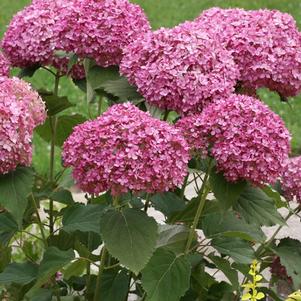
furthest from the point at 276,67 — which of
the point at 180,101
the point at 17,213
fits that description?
the point at 17,213

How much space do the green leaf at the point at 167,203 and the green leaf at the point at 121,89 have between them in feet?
1.26

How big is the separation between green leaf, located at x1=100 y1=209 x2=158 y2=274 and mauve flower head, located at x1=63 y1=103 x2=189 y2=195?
0.43ft

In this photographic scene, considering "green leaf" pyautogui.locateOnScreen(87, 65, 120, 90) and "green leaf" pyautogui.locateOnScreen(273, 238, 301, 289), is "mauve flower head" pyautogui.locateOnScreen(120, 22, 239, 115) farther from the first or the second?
"green leaf" pyautogui.locateOnScreen(273, 238, 301, 289)

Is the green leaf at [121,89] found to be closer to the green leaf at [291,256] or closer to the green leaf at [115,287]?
the green leaf at [115,287]

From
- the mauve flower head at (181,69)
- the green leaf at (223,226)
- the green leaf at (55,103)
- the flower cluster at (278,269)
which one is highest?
the mauve flower head at (181,69)

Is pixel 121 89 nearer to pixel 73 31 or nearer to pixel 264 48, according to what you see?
pixel 73 31

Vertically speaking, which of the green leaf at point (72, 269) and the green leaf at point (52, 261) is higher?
the green leaf at point (52, 261)

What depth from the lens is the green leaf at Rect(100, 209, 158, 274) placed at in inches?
88.1

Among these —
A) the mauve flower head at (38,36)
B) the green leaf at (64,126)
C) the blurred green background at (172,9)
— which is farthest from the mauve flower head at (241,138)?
the blurred green background at (172,9)

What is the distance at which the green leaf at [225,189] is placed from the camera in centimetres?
231

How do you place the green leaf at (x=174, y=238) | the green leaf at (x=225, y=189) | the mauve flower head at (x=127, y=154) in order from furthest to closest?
the green leaf at (x=174, y=238), the green leaf at (x=225, y=189), the mauve flower head at (x=127, y=154)

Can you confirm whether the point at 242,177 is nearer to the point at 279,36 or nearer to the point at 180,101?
the point at 180,101

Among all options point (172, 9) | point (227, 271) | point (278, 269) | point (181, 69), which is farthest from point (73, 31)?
point (172, 9)

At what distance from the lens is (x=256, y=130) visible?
2260 millimetres
